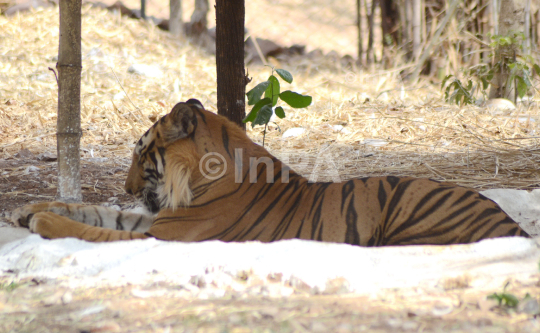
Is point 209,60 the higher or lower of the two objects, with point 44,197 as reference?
higher

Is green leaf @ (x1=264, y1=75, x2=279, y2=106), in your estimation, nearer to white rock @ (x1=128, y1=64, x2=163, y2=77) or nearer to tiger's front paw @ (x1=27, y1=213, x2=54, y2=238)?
tiger's front paw @ (x1=27, y1=213, x2=54, y2=238)

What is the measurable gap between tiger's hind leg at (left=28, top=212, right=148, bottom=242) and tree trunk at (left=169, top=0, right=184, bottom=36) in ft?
22.0

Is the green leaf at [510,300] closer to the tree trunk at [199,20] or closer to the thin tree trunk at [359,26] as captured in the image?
the thin tree trunk at [359,26]

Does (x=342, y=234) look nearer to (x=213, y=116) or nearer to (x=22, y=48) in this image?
(x=213, y=116)

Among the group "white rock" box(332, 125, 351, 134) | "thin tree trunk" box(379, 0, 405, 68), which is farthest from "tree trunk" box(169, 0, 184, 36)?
"white rock" box(332, 125, 351, 134)

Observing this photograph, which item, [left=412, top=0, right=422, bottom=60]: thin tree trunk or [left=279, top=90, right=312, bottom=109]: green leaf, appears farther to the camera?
[left=412, top=0, right=422, bottom=60]: thin tree trunk

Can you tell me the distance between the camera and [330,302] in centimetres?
131

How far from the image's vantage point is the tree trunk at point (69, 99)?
2475mm

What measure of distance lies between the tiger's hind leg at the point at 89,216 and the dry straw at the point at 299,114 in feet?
4.59

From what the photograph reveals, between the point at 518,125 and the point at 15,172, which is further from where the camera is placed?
the point at 518,125

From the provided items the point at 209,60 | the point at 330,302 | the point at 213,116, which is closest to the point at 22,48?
the point at 209,60

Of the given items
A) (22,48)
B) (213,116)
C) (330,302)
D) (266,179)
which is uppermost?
(22,48)

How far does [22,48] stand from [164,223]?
5400 millimetres

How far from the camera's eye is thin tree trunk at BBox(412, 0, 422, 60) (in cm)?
734
